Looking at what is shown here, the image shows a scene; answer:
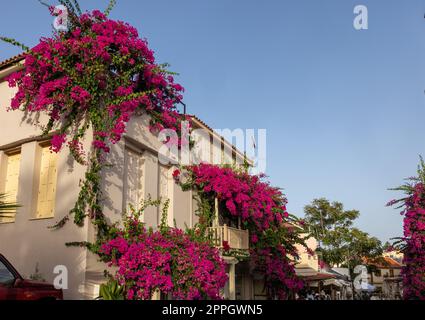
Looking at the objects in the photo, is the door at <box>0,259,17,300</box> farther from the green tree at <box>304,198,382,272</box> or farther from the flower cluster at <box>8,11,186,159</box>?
the green tree at <box>304,198,382,272</box>

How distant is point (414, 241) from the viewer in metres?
16.6

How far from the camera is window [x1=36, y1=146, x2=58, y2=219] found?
37.9ft

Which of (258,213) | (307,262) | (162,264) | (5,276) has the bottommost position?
(5,276)

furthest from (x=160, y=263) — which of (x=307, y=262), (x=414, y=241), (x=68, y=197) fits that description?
(x=307, y=262)

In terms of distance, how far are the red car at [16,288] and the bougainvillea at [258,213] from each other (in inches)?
322

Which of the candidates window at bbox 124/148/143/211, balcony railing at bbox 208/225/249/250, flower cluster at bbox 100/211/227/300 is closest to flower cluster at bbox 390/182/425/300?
balcony railing at bbox 208/225/249/250

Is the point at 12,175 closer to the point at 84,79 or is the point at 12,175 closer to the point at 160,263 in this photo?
the point at 84,79

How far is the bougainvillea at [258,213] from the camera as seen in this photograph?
16.1 m

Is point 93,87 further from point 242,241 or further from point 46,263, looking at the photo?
point 242,241

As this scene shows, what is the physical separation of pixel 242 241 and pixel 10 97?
384 inches

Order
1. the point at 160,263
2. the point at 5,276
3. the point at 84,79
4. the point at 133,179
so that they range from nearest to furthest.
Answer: the point at 5,276
the point at 160,263
the point at 84,79
the point at 133,179

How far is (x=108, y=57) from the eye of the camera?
11.5 meters

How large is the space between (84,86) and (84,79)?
0.20m
